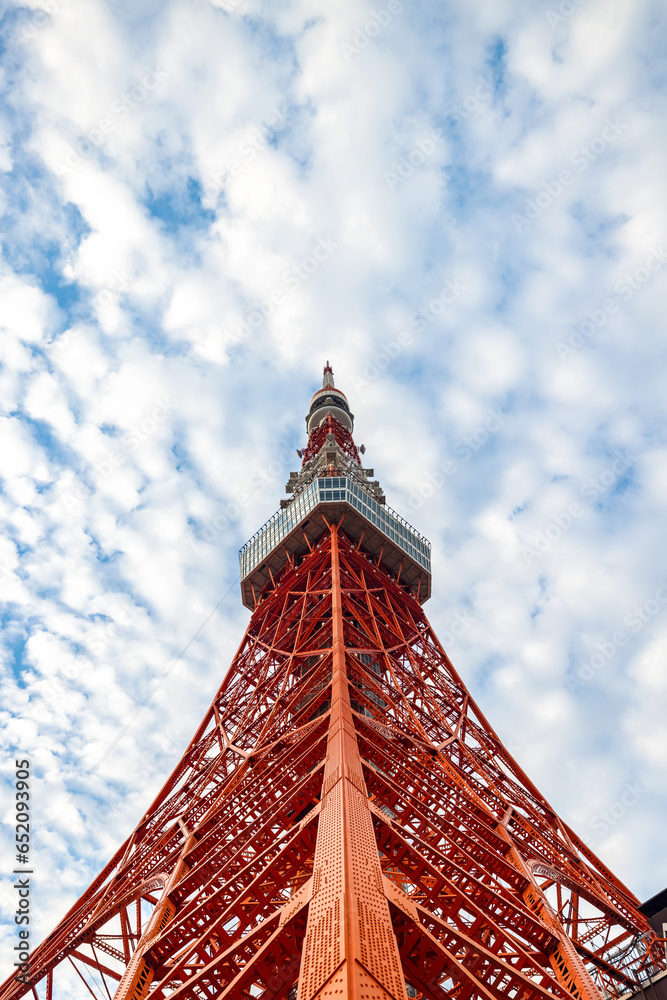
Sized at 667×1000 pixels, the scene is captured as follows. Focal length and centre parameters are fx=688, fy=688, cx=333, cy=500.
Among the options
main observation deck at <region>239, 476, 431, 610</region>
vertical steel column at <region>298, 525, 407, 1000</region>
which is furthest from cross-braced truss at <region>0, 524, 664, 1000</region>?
main observation deck at <region>239, 476, 431, 610</region>

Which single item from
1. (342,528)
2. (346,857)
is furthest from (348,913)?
(342,528)

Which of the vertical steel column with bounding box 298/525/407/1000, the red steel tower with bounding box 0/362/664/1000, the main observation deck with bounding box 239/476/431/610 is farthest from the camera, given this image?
the main observation deck with bounding box 239/476/431/610

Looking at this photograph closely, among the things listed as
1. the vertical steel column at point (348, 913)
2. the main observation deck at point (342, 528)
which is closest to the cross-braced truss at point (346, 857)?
the vertical steel column at point (348, 913)

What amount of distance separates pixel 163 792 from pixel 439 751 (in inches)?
345

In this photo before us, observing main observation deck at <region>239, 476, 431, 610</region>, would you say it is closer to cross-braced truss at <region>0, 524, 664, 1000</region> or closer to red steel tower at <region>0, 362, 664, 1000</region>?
red steel tower at <region>0, 362, 664, 1000</region>

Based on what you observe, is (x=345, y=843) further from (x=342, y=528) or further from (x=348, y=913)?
(x=342, y=528)

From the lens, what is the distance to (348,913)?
21.0ft

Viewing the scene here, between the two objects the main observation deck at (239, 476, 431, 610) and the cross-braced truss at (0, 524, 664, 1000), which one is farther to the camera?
the main observation deck at (239, 476, 431, 610)

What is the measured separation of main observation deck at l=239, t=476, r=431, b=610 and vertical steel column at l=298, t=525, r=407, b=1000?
20025mm

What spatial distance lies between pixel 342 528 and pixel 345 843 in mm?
23218

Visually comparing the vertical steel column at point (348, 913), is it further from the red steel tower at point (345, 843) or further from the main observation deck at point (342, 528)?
the main observation deck at point (342, 528)

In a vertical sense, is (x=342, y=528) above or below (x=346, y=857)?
above

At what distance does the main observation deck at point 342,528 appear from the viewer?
101 feet

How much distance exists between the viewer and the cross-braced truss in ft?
25.0
